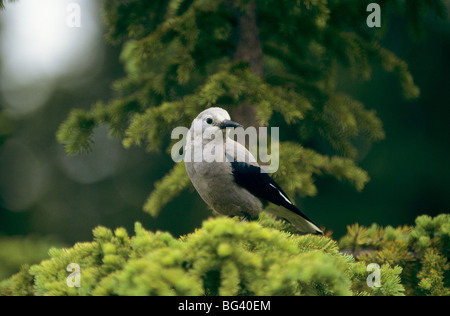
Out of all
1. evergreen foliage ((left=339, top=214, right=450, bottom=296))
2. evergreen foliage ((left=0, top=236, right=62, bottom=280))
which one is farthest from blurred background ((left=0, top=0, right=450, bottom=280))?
evergreen foliage ((left=339, top=214, right=450, bottom=296))

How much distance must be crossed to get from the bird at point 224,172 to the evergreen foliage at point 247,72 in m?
0.19

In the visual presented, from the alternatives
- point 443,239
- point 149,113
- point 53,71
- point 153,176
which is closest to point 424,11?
point 443,239

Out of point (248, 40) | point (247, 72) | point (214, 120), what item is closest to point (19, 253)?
point (214, 120)

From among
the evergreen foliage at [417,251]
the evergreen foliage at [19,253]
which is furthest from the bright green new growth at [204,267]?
the evergreen foliage at [19,253]

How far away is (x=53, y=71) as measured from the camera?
7.76 m

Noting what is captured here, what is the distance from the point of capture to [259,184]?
8.11ft

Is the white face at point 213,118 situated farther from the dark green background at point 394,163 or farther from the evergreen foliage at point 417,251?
the dark green background at point 394,163

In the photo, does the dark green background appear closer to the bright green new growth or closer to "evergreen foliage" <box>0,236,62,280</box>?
"evergreen foliage" <box>0,236,62,280</box>

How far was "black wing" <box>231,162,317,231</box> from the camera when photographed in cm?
243

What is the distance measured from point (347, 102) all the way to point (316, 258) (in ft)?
6.22

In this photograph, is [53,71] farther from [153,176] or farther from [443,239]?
[443,239]

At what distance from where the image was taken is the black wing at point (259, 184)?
2.43m

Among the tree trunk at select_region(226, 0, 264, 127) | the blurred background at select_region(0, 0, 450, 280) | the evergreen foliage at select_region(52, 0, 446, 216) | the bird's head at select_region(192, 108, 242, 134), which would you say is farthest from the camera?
the blurred background at select_region(0, 0, 450, 280)

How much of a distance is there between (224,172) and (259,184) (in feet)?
0.79
